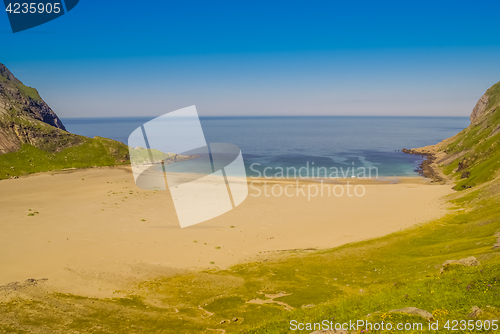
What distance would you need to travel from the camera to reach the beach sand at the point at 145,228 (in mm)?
30797

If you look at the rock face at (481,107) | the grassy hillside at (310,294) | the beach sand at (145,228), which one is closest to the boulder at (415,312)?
the grassy hillside at (310,294)

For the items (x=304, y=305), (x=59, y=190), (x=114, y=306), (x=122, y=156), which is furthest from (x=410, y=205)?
(x=122, y=156)

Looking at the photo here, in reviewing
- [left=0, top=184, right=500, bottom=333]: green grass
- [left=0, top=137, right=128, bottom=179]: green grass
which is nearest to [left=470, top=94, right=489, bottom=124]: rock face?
[left=0, top=184, right=500, bottom=333]: green grass

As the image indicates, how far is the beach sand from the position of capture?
101 ft

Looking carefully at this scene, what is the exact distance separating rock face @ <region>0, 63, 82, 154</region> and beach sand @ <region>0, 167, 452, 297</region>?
23266 millimetres

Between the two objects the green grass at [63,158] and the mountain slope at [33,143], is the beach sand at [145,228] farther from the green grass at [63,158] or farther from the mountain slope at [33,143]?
the mountain slope at [33,143]

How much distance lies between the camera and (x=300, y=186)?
261 feet

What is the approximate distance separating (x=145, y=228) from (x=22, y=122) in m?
76.0

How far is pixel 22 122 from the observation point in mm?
89812

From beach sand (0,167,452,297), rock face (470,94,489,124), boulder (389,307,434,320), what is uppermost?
rock face (470,94,489,124)

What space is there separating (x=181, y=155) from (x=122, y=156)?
33.0m

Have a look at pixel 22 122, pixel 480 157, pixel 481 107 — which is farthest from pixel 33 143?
pixel 481 107

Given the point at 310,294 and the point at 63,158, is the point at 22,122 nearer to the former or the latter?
the point at 63,158

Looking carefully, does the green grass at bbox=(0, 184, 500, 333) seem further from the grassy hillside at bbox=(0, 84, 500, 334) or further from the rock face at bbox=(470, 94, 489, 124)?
the rock face at bbox=(470, 94, 489, 124)
